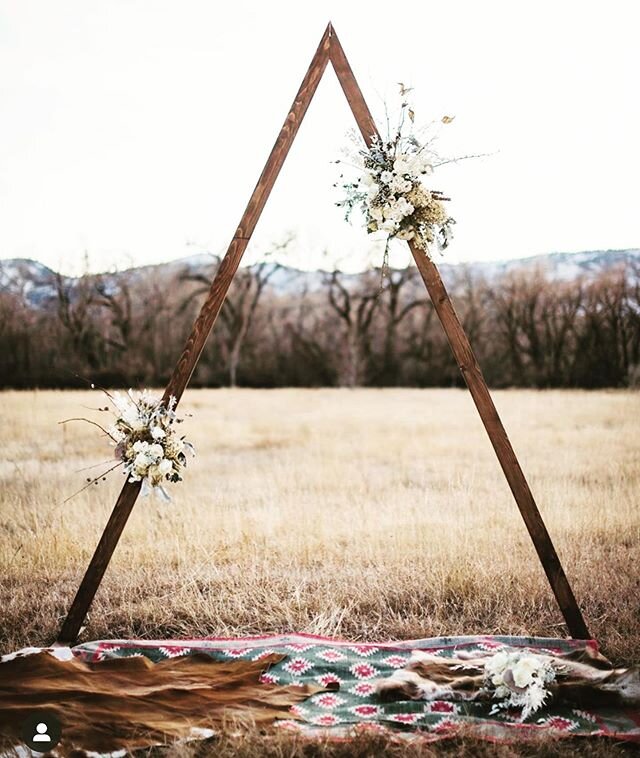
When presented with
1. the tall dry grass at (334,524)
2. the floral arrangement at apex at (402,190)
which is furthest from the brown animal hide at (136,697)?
the floral arrangement at apex at (402,190)

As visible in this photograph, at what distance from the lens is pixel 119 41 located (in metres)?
5.55

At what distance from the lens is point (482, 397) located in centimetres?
342

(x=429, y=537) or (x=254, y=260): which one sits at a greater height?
(x=254, y=260)

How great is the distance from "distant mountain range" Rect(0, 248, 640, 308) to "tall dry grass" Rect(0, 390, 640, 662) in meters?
0.86

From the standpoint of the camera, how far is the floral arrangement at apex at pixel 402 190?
3312 mm

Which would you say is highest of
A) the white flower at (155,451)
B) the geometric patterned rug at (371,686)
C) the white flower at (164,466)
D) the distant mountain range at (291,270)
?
the distant mountain range at (291,270)

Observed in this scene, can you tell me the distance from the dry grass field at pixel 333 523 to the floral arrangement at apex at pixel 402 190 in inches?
75.9

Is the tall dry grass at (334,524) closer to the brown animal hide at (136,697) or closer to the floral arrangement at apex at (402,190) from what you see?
the brown animal hide at (136,697)

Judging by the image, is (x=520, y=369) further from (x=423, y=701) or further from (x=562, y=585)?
(x=423, y=701)

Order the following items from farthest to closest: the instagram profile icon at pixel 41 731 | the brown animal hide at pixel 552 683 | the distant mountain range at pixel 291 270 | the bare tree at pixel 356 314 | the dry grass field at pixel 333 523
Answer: the bare tree at pixel 356 314 → the distant mountain range at pixel 291 270 → the dry grass field at pixel 333 523 → the brown animal hide at pixel 552 683 → the instagram profile icon at pixel 41 731

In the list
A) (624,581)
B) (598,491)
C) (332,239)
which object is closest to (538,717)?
Answer: (624,581)

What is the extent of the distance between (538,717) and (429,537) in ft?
6.75

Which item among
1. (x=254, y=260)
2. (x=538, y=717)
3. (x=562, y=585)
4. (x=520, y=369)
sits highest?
(x=254, y=260)

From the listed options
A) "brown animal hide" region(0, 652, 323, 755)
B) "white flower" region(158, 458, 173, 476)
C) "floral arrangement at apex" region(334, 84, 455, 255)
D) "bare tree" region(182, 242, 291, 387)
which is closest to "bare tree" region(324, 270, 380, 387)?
"bare tree" region(182, 242, 291, 387)
